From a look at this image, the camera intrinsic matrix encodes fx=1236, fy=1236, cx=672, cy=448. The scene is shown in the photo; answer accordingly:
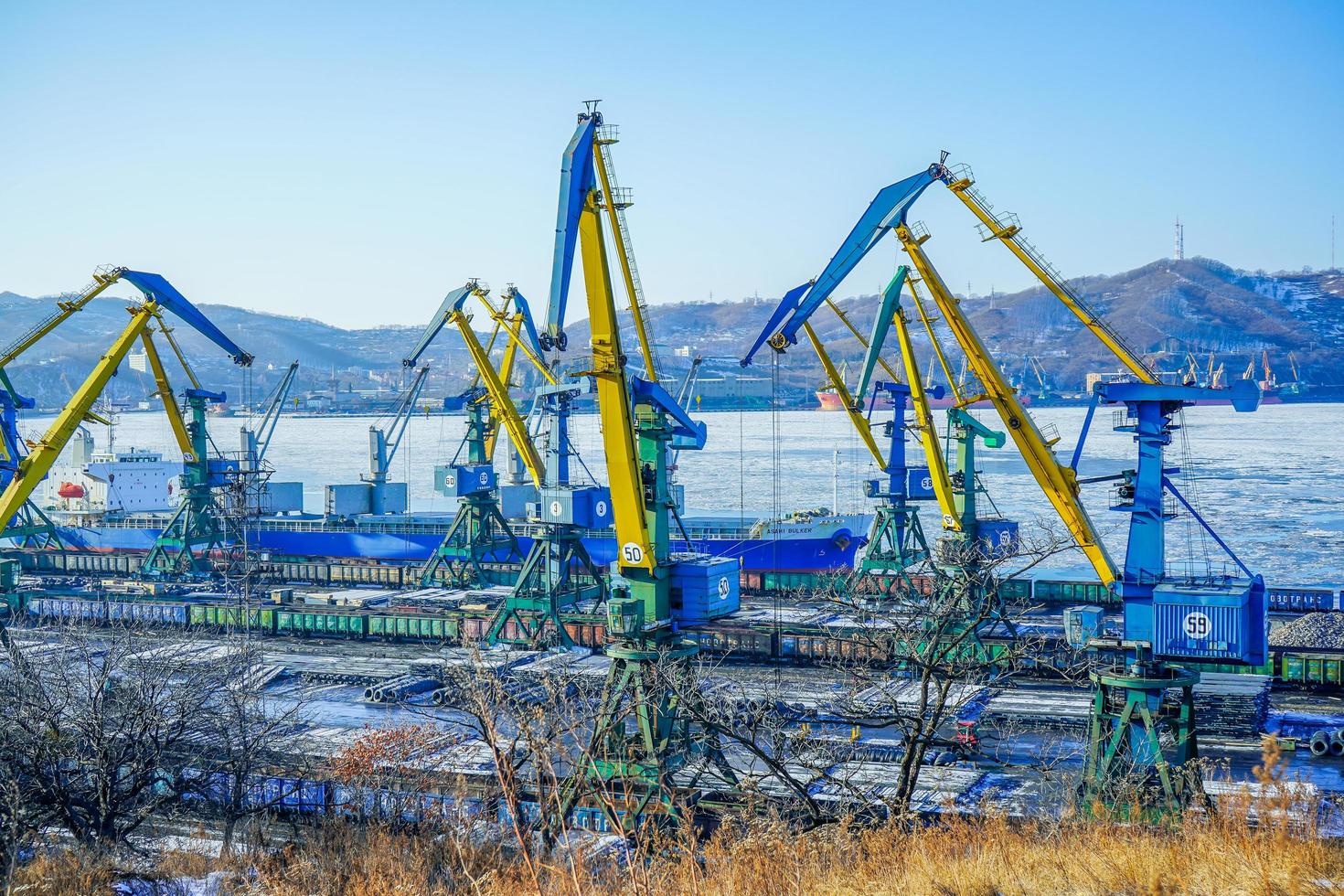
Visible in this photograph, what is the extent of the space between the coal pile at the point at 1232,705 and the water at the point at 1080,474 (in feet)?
13.8

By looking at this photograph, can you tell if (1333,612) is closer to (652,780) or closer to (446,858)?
(652,780)

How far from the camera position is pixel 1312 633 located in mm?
34406

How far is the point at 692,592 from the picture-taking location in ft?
72.3

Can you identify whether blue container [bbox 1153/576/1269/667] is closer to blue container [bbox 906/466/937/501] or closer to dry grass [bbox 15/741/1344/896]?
dry grass [bbox 15/741/1344/896]

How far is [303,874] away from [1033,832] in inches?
335

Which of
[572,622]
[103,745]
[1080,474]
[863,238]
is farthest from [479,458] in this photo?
[1080,474]

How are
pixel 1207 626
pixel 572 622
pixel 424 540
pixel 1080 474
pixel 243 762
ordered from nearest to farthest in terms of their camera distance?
pixel 243 762
pixel 1207 626
pixel 572 622
pixel 424 540
pixel 1080 474

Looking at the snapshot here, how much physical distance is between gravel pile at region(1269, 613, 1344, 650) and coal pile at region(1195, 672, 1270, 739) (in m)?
3.96

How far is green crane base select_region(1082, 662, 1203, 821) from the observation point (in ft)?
60.2

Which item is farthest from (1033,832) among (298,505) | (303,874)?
(298,505)

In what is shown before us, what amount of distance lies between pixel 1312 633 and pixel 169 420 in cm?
3979

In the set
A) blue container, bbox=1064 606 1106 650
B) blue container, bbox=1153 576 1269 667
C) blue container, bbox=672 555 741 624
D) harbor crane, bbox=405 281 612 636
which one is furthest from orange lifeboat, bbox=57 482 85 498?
blue container, bbox=1153 576 1269 667

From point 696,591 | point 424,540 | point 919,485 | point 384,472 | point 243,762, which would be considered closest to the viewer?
point 243,762

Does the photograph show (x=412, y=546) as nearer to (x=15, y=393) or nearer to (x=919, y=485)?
(x=15, y=393)
